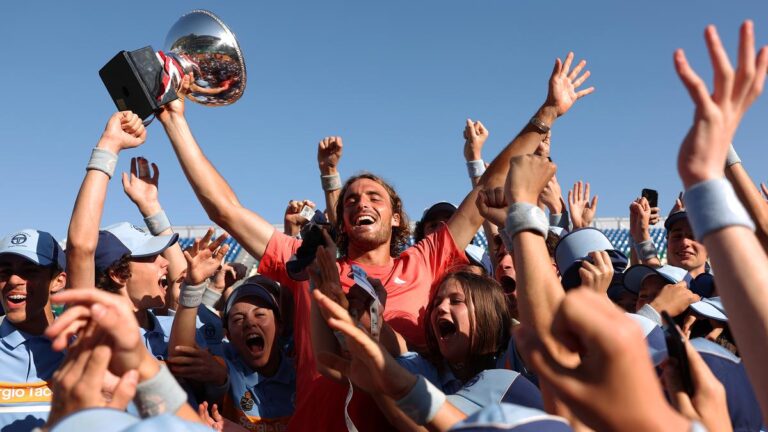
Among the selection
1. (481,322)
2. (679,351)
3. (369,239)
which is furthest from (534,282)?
(369,239)

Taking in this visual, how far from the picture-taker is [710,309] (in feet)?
9.98

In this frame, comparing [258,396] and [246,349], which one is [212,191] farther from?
[258,396]

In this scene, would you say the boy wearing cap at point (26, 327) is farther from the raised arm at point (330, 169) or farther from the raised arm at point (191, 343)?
the raised arm at point (330, 169)

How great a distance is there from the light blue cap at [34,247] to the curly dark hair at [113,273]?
1.07 feet

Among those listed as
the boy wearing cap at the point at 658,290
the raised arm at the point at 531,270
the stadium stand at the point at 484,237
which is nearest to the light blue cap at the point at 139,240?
the raised arm at the point at 531,270

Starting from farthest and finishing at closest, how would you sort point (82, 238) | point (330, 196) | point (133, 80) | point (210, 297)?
point (330, 196), point (210, 297), point (133, 80), point (82, 238)

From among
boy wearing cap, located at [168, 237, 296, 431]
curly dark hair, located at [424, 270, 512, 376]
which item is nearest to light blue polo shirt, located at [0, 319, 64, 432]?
boy wearing cap, located at [168, 237, 296, 431]

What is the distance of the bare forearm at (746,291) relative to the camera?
136 cm

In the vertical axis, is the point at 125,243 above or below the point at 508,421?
above

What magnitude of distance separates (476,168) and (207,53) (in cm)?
194

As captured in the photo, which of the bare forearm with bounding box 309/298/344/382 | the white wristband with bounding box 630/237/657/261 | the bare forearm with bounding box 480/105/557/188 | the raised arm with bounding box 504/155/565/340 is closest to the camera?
the raised arm with bounding box 504/155/565/340

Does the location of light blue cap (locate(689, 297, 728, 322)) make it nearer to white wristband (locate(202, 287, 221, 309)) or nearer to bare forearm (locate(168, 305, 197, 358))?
bare forearm (locate(168, 305, 197, 358))

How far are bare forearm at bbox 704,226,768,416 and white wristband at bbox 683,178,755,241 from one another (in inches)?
0.7

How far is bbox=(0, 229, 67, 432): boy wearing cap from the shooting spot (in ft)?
9.44
